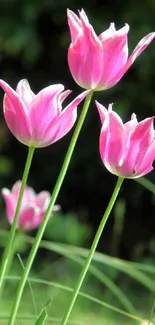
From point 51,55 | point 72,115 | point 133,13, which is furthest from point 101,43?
point 51,55

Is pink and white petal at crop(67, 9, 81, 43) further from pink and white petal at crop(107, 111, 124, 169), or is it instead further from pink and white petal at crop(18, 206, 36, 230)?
pink and white petal at crop(18, 206, 36, 230)

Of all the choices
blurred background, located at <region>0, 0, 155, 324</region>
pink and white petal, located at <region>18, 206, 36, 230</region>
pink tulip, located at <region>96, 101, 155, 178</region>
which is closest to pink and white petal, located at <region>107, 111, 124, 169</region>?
pink tulip, located at <region>96, 101, 155, 178</region>

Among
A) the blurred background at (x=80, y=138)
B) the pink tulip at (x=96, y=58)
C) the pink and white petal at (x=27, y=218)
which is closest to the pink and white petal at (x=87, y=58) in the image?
the pink tulip at (x=96, y=58)

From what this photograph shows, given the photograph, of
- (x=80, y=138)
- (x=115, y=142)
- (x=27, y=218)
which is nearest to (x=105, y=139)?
(x=115, y=142)

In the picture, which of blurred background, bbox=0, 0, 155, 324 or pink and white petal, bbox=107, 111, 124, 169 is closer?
pink and white petal, bbox=107, 111, 124, 169

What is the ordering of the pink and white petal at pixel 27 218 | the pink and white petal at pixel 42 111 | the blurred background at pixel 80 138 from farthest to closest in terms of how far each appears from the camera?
the blurred background at pixel 80 138 → the pink and white petal at pixel 27 218 → the pink and white petal at pixel 42 111

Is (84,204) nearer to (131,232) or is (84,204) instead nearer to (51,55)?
(131,232)

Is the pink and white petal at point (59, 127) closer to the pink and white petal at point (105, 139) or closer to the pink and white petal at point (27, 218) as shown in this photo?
the pink and white petal at point (105, 139)
